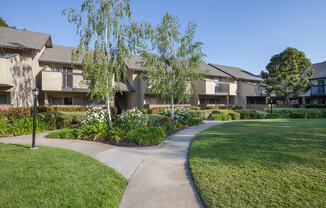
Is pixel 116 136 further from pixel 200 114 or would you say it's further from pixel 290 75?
pixel 290 75

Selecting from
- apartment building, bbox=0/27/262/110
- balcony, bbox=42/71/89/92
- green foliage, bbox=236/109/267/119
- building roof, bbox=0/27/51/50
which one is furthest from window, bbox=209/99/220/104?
building roof, bbox=0/27/51/50

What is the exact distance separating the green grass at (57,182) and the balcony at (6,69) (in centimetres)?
953

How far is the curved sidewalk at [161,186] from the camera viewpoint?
→ 2770mm

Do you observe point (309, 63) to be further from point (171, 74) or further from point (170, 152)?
point (170, 152)

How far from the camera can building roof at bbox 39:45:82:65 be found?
610 inches

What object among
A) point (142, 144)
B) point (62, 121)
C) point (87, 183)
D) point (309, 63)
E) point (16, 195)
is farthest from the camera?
point (309, 63)

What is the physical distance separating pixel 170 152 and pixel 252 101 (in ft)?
89.0

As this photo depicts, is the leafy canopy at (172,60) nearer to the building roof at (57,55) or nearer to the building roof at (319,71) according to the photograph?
the building roof at (57,55)

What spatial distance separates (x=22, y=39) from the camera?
1446 centimetres

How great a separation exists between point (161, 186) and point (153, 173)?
2.20ft

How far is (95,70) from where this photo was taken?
7.90 meters

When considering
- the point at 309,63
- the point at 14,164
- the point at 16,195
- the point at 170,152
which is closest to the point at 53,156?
the point at 14,164

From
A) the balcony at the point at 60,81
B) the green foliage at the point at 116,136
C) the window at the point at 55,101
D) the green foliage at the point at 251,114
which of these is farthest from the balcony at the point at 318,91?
the window at the point at 55,101

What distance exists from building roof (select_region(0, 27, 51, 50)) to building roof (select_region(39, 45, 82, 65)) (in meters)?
1.46
